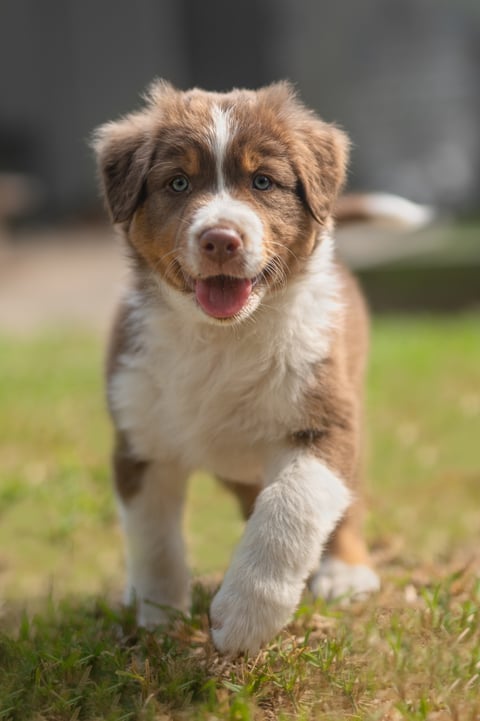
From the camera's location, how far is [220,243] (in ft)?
11.1

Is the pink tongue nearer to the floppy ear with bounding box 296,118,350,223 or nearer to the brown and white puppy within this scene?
the brown and white puppy

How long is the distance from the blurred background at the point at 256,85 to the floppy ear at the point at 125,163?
3.02m

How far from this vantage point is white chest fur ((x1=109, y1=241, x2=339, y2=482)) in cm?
379

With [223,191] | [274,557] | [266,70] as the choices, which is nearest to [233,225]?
[223,191]

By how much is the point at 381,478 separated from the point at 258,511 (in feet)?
10.1

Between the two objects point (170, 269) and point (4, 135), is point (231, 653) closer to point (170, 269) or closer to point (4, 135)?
point (170, 269)

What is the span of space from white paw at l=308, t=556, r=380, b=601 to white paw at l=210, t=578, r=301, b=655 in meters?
0.78

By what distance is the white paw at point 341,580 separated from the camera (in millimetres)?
4113

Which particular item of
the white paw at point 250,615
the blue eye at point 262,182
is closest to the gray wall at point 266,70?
the blue eye at point 262,182

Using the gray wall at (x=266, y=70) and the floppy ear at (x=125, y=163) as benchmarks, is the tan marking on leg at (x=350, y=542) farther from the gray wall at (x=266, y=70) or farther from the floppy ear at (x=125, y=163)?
the gray wall at (x=266, y=70)

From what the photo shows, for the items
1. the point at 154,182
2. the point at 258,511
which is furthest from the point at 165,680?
the point at 154,182

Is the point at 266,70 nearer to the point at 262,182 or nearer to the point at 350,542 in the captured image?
the point at 350,542

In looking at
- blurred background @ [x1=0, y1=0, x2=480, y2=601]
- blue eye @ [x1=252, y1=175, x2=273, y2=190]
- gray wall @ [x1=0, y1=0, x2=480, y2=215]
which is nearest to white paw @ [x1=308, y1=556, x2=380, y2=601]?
blue eye @ [x1=252, y1=175, x2=273, y2=190]

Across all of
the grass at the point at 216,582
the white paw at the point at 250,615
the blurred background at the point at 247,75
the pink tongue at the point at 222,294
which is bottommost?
the blurred background at the point at 247,75
